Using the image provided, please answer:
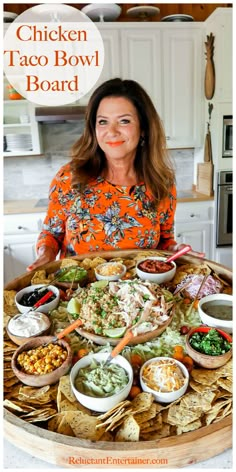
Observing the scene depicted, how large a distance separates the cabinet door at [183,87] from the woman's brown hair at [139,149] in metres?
1.51

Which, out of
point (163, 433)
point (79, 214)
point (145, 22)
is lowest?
point (163, 433)

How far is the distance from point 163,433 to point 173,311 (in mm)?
394

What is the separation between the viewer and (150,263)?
1318 mm

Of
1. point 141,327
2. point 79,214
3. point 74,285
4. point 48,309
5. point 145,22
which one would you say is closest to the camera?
point 141,327

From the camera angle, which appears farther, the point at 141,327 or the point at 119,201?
the point at 119,201

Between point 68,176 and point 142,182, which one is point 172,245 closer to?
point 142,182

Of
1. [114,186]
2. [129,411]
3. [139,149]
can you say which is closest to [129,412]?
[129,411]

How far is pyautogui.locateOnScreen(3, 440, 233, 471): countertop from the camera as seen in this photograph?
67 centimetres

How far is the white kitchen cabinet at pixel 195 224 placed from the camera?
2938 millimetres

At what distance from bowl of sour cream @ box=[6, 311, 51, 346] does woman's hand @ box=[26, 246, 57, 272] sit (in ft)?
1.25

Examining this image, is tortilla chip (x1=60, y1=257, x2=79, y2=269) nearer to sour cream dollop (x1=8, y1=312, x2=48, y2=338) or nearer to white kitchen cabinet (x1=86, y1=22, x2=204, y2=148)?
sour cream dollop (x1=8, y1=312, x2=48, y2=338)

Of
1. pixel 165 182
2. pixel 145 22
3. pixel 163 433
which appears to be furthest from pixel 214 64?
pixel 163 433

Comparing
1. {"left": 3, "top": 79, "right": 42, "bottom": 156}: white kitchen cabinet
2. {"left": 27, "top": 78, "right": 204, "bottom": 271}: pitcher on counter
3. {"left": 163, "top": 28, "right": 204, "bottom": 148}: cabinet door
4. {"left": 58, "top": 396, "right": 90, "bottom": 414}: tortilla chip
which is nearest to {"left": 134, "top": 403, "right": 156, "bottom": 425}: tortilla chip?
{"left": 58, "top": 396, "right": 90, "bottom": 414}: tortilla chip

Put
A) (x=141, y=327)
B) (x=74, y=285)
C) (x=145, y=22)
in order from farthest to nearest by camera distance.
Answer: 1. (x=145, y=22)
2. (x=74, y=285)
3. (x=141, y=327)
